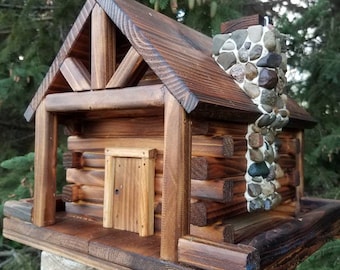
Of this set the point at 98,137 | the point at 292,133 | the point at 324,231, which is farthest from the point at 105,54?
the point at 324,231

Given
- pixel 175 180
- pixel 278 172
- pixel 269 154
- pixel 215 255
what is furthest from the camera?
pixel 278 172

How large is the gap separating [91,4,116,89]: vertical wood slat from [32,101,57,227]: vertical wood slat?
44 centimetres

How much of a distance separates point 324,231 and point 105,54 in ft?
5.64

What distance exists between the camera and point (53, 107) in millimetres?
2037

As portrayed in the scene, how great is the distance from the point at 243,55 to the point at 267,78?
187 millimetres

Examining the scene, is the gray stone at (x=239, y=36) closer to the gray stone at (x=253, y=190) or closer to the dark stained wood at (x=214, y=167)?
the dark stained wood at (x=214, y=167)

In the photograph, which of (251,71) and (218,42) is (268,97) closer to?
(251,71)

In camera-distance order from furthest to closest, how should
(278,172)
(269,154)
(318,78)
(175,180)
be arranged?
(318,78) < (278,172) < (269,154) < (175,180)

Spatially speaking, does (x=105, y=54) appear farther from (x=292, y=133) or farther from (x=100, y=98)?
(x=292, y=133)

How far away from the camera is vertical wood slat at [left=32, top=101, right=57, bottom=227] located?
210cm

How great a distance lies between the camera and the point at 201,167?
5.41 feet

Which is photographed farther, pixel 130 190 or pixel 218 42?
pixel 218 42

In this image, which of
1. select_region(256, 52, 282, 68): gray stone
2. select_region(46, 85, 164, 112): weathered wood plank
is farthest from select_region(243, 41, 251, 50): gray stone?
select_region(46, 85, 164, 112): weathered wood plank

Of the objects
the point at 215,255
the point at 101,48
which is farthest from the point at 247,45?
the point at 215,255
